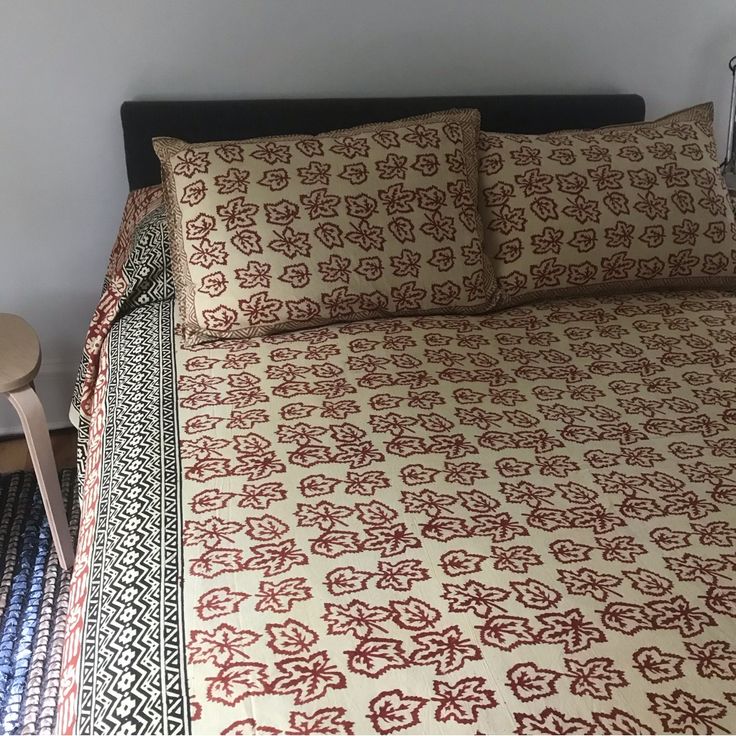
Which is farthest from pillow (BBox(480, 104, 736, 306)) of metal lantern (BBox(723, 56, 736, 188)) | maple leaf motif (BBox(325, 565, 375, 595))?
maple leaf motif (BBox(325, 565, 375, 595))

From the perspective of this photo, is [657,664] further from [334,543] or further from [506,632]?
[334,543]

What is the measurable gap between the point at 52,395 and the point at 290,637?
68.8 inches

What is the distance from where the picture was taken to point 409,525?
47.3 inches

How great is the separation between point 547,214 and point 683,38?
1.02 m

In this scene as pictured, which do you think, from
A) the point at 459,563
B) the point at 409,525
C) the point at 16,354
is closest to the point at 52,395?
the point at 16,354

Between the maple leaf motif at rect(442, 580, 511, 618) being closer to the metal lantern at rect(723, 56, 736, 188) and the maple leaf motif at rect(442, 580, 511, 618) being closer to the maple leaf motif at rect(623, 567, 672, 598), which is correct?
the maple leaf motif at rect(623, 567, 672, 598)

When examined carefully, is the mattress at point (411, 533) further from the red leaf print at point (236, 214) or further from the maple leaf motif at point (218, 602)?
the red leaf print at point (236, 214)

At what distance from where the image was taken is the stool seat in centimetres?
178

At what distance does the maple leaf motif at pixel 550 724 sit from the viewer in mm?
878

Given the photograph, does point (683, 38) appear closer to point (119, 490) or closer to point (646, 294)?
point (646, 294)

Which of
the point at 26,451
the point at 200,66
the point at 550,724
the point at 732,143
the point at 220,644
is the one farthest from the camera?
the point at 732,143

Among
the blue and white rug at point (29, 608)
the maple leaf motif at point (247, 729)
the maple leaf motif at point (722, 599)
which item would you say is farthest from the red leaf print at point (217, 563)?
the blue and white rug at point (29, 608)

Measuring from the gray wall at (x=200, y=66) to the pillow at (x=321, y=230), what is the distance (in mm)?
462

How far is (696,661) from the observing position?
97 centimetres
